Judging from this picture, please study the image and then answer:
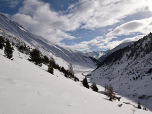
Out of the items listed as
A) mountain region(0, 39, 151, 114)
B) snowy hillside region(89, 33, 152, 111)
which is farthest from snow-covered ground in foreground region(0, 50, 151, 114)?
snowy hillside region(89, 33, 152, 111)

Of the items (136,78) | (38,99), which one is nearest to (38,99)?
(38,99)

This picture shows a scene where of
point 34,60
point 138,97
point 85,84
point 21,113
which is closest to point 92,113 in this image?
point 21,113

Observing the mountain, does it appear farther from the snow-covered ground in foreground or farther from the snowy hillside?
the snowy hillside

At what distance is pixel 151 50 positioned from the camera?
72.8m

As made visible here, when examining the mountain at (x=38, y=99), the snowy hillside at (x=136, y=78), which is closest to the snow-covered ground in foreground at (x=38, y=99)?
Answer: the mountain at (x=38, y=99)

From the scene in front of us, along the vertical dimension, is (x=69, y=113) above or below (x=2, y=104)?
below

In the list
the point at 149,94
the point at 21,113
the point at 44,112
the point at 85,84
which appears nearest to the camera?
the point at 21,113

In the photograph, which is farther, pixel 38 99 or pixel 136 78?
pixel 136 78

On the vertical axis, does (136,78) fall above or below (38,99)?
below

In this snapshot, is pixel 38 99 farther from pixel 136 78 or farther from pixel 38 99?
pixel 136 78

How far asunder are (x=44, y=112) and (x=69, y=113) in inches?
57.4

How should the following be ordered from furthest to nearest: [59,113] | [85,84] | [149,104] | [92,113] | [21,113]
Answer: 1. [85,84]
2. [149,104]
3. [92,113]
4. [59,113]
5. [21,113]

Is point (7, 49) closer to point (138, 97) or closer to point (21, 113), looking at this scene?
point (21, 113)

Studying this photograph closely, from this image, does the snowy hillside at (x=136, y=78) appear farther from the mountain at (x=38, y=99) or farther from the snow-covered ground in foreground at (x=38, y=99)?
the mountain at (x=38, y=99)
